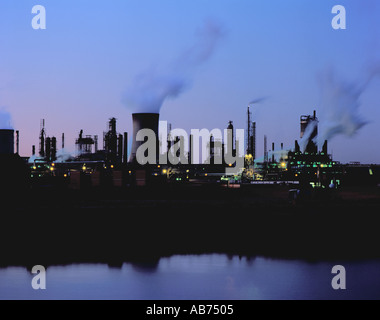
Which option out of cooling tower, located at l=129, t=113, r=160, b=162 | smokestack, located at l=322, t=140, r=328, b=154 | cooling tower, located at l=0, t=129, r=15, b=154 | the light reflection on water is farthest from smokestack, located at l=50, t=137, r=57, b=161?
the light reflection on water

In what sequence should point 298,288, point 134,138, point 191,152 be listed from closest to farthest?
point 298,288 → point 134,138 → point 191,152

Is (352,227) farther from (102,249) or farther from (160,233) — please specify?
(102,249)

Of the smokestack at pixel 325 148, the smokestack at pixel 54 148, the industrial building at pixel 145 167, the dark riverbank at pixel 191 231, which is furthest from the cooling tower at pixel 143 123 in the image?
the smokestack at pixel 54 148

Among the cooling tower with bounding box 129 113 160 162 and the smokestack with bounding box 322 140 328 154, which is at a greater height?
the cooling tower with bounding box 129 113 160 162

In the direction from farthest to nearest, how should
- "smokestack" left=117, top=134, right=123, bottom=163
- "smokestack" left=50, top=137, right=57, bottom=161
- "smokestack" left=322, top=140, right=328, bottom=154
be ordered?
"smokestack" left=50, top=137, right=57, bottom=161, "smokestack" left=322, top=140, right=328, bottom=154, "smokestack" left=117, top=134, right=123, bottom=163

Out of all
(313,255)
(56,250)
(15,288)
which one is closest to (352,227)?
(313,255)

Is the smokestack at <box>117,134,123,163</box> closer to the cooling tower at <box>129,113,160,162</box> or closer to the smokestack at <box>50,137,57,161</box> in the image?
the smokestack at <box>50,137,57,161</box>

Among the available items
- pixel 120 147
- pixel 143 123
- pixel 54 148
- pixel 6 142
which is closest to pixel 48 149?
pixel 54 148

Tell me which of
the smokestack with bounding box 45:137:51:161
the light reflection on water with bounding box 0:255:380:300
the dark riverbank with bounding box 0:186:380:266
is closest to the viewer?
the light reflection on water with bounding box 0:255:380:300
